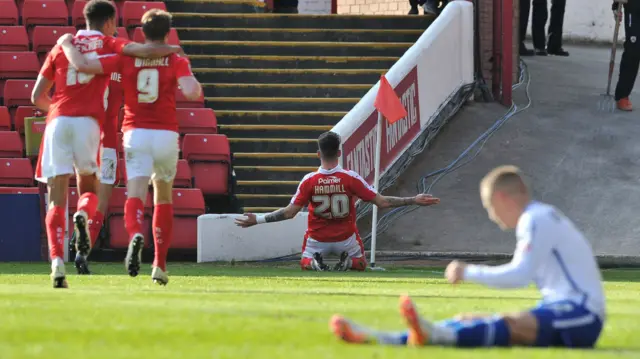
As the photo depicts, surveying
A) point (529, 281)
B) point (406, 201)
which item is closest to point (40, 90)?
point (406, 201)

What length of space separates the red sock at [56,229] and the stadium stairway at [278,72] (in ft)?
24.0

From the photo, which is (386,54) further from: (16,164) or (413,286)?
(413,286)

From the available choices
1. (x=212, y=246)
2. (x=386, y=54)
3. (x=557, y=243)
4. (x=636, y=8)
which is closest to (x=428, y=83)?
(x=386, y=54)

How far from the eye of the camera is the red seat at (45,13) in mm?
20312

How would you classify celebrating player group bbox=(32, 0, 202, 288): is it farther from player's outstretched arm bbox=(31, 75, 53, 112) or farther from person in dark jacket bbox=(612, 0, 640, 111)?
person in dark jacket bbox=(612, 0, 640, 111)

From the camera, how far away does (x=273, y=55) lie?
2142 cm

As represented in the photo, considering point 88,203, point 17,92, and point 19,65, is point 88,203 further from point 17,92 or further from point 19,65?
point 19,65

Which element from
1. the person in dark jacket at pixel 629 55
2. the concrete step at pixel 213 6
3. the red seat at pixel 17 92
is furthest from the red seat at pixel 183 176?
the person in dark jacket at pixel 629 55

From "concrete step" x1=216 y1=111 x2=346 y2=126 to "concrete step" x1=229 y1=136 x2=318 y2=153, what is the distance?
0.61 metres

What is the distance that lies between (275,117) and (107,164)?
8.38m

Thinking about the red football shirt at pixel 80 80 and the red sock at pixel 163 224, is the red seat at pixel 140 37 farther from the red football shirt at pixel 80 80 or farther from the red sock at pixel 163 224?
the red sock at pixel 163 224

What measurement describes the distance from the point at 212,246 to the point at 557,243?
10.6 meters

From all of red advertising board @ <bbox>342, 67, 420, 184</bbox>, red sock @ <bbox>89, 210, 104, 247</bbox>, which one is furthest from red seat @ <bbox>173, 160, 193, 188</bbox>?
red sock @ <bbox>89, 210, 104, 247</bbox>

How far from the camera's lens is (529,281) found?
6.14 meters
